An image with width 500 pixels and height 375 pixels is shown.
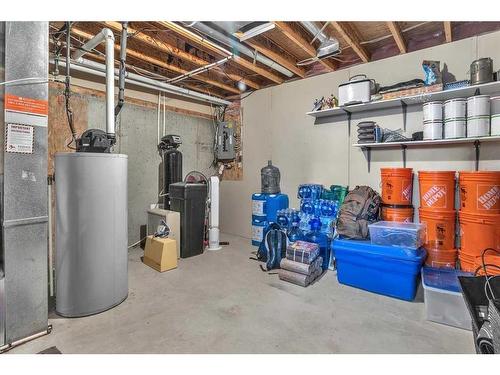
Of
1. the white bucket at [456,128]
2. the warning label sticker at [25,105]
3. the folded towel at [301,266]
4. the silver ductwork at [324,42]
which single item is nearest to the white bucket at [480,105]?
the white bucket at [456,128]

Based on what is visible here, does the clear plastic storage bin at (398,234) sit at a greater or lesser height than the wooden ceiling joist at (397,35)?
lesser

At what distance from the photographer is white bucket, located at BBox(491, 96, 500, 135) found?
2398 mm

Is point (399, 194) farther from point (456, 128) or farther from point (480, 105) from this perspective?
point (480, 105)

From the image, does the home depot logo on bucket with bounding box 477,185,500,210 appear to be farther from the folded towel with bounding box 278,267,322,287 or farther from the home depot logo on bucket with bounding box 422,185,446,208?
the folded towel with bounding box 278,267,322,287

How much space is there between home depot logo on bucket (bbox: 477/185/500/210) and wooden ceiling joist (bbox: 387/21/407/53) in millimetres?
1815

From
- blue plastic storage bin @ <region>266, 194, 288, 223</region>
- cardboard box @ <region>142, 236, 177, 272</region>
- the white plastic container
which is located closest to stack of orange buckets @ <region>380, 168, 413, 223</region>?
the white plastic container

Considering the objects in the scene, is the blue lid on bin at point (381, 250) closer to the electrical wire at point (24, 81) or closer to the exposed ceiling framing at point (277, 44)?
the exposed ceiling framing at point (277, 44)

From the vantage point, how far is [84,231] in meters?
2.15

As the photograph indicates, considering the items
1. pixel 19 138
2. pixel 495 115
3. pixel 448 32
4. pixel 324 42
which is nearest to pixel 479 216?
pixel 495 115

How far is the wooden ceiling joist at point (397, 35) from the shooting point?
2635 millimetres

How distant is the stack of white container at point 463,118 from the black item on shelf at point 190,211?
3.04m

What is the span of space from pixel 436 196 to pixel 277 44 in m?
2.69

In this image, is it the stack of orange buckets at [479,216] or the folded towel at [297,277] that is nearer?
the stack of orange buckets at [479,216]
